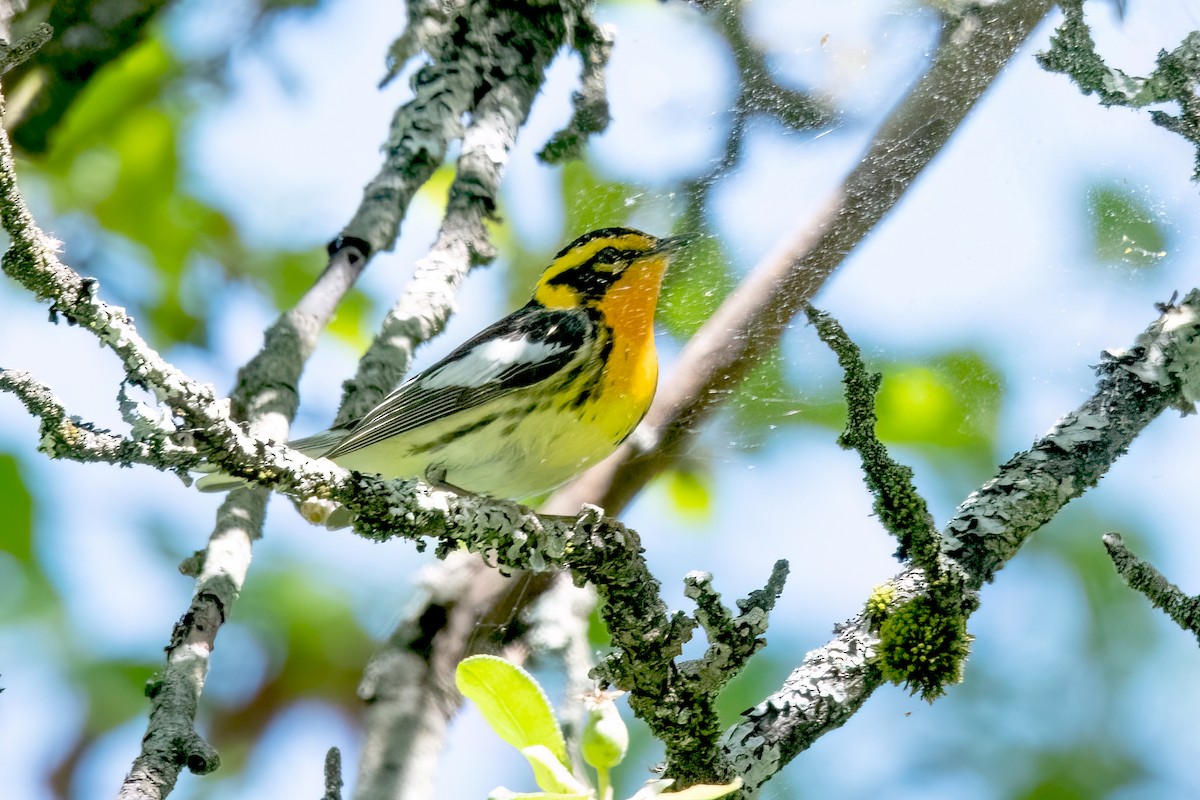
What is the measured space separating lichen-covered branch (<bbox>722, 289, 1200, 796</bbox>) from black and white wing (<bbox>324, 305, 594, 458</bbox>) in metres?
1.53

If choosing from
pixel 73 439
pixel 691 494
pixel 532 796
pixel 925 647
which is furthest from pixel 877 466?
pixel 691 494

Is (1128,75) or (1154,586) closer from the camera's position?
(1154,586)

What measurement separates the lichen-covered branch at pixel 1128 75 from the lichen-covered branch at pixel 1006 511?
47 cm

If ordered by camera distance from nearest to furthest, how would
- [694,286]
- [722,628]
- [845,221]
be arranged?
[722,628] → [845,221] → [694,286]

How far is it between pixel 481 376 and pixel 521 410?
189 mm

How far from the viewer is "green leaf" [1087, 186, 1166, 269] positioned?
312 cm

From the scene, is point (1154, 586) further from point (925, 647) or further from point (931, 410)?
point (931, 410)

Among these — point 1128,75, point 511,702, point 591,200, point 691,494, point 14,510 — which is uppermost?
point 14,510

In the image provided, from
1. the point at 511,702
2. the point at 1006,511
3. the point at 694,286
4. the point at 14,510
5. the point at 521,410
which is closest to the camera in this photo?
the point at 511,702

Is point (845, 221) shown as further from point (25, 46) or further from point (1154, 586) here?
point (25, 46)

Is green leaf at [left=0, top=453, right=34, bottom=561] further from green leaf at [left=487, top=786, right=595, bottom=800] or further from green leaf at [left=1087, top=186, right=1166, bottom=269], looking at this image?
green leaf at [left=1087, top=186, right=1166, bottom=269]

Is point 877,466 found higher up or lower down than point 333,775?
higher up

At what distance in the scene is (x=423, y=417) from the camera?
11.8 ft

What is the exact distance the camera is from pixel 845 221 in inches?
137
